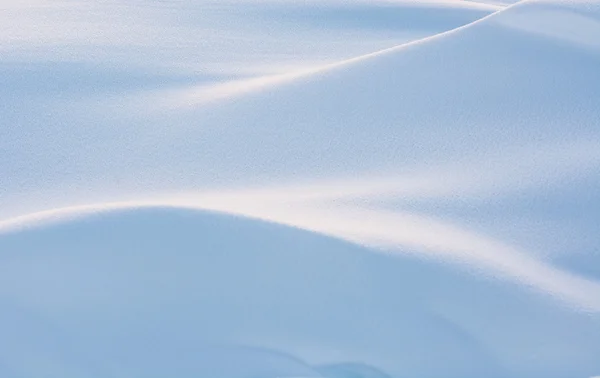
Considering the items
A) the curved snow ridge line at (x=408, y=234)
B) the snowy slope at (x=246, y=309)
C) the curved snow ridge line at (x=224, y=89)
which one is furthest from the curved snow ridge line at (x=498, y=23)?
the snowy slope at (x=246, y=309)

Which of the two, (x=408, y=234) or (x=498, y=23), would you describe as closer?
(x=408, y=234)

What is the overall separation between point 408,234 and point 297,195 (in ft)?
0.75

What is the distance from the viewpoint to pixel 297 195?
4.96 ft

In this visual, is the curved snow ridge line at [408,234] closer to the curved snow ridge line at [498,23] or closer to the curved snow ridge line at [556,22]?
the curved snow ridge line at [498,23]

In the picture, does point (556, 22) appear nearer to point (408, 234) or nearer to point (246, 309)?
point (408, 234)

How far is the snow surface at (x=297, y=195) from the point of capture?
1252 millimetres

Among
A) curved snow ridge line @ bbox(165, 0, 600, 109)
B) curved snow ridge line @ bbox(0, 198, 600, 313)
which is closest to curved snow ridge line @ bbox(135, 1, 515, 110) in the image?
curved snow ridge line @ bbox(165, 0, 600, 109)

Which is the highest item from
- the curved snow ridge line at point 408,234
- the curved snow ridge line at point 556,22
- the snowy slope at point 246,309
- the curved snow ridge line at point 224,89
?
the curved snow ridge line at point 556,22

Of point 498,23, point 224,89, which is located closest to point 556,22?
point 498,23

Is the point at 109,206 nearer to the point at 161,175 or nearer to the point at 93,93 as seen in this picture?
the point at 161,175

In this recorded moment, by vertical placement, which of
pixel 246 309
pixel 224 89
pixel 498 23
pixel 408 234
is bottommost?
pixel 246 309

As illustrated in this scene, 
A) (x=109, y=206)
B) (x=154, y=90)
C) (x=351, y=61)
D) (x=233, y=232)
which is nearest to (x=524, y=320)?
(x=233, y=232)

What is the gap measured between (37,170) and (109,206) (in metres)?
0.34

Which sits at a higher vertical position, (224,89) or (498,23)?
(498,23)
